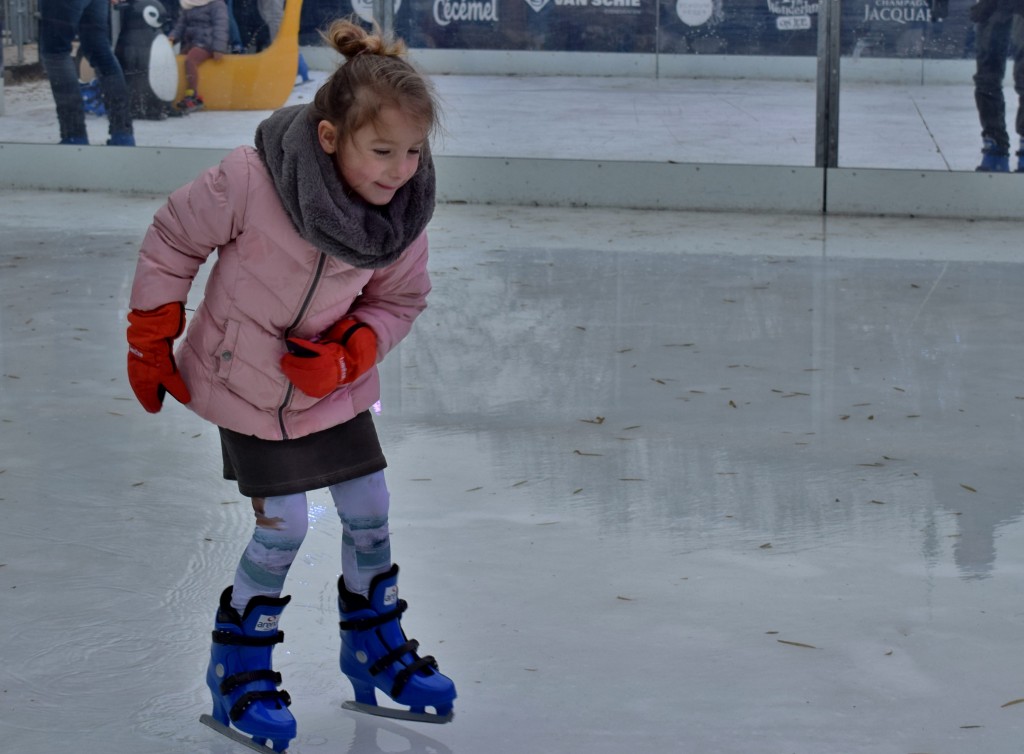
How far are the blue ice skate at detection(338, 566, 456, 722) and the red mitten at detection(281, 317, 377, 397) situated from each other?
0.44m

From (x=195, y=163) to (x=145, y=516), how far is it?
5.88 metres

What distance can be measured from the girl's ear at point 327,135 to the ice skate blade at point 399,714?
3.45ft

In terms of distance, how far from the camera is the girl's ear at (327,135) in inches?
95.0

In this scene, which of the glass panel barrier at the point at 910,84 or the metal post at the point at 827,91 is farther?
the metal post at the point at 827,91

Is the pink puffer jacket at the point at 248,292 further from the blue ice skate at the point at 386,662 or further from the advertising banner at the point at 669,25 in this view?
the advertising banner at the point at 669,25

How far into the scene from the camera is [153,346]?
8.00ft

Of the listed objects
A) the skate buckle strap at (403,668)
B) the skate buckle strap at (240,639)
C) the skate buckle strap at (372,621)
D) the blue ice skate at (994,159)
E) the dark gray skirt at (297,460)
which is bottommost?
the skate buckle strap at (403,668)

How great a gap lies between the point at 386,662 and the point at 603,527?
1129 millimetres

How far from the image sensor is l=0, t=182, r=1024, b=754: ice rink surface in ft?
8.81

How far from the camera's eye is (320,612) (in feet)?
10.2

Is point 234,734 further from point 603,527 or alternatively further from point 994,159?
point 994,159

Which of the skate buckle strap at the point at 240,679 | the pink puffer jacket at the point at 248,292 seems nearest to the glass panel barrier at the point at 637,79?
the pink puffer jacket at the point at 248,292

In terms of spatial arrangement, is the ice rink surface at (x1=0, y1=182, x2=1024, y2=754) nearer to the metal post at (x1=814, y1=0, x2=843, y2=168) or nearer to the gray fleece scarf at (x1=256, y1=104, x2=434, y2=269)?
the gray fleece scarf at (x1=256, y1=104, x2=434, y2=269)

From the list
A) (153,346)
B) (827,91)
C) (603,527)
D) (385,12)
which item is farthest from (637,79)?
(153,346)
